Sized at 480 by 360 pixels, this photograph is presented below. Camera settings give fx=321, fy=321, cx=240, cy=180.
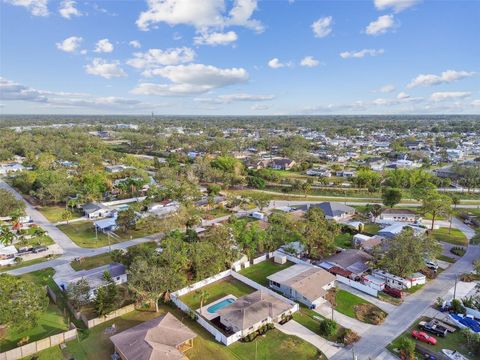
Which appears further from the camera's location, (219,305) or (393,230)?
(393,230)

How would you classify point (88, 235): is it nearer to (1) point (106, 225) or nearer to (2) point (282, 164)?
(1) point (106, 225)

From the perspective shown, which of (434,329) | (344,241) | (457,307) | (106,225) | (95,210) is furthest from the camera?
(95,210)

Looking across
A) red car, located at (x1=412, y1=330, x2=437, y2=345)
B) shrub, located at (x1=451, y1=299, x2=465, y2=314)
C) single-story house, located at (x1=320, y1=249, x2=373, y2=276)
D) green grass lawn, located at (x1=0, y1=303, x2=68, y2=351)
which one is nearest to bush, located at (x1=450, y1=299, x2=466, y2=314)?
shrub, located at (x1=451, y1=299, x2=465, y2=314)

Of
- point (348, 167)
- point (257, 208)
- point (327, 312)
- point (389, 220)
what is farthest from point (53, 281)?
point (348, 167)

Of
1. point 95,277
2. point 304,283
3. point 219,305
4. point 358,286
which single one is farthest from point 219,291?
point 358,286

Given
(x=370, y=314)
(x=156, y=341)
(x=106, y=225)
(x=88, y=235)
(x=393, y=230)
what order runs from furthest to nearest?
(x=106, y=225)
(x=88, y=235)
(x=393, y=230)
(x=370, y=314)
(x=156, y=341)

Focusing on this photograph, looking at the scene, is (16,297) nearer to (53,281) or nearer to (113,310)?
(113,310)

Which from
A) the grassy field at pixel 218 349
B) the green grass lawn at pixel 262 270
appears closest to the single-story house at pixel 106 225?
the green grass lawn at pixel 262 270
